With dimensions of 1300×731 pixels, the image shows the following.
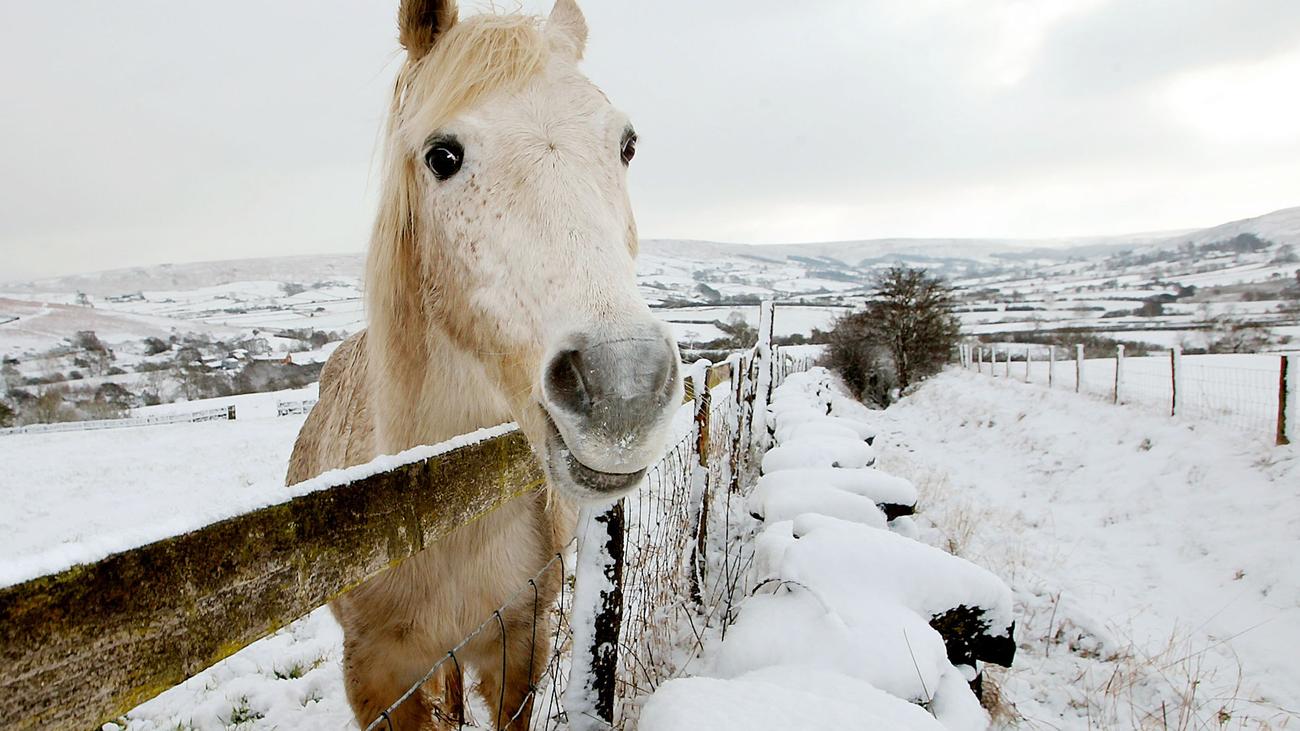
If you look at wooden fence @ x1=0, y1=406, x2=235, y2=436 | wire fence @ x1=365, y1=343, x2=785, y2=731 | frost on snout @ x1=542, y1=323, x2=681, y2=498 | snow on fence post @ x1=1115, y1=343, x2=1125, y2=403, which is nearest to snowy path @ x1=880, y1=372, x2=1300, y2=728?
snow on fence post @ x1=1115, y1=343, x2=1125, y2=403

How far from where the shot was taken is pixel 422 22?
2.15 metres

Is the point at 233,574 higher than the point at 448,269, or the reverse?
the point at 448,269

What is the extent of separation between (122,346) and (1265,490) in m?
80.6

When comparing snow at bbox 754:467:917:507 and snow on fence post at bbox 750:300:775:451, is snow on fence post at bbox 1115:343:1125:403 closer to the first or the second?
snow on fence post at bbox 750:300:775:451

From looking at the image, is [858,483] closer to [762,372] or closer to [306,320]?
[762,372]

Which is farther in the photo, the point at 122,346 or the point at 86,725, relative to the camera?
the point at 122,346

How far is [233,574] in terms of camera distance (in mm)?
786

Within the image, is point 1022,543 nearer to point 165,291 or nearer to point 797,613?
point 797,613

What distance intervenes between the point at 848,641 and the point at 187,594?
1.98 m

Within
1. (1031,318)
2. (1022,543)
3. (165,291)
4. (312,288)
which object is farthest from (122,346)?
(1031,318)

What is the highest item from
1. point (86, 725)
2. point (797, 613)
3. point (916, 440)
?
point (86, 725)

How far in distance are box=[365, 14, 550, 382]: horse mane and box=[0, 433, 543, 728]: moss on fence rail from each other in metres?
1.14

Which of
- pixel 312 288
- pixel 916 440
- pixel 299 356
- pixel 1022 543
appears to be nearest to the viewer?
pixel 1022 543

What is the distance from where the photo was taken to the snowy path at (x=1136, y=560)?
3.87m
